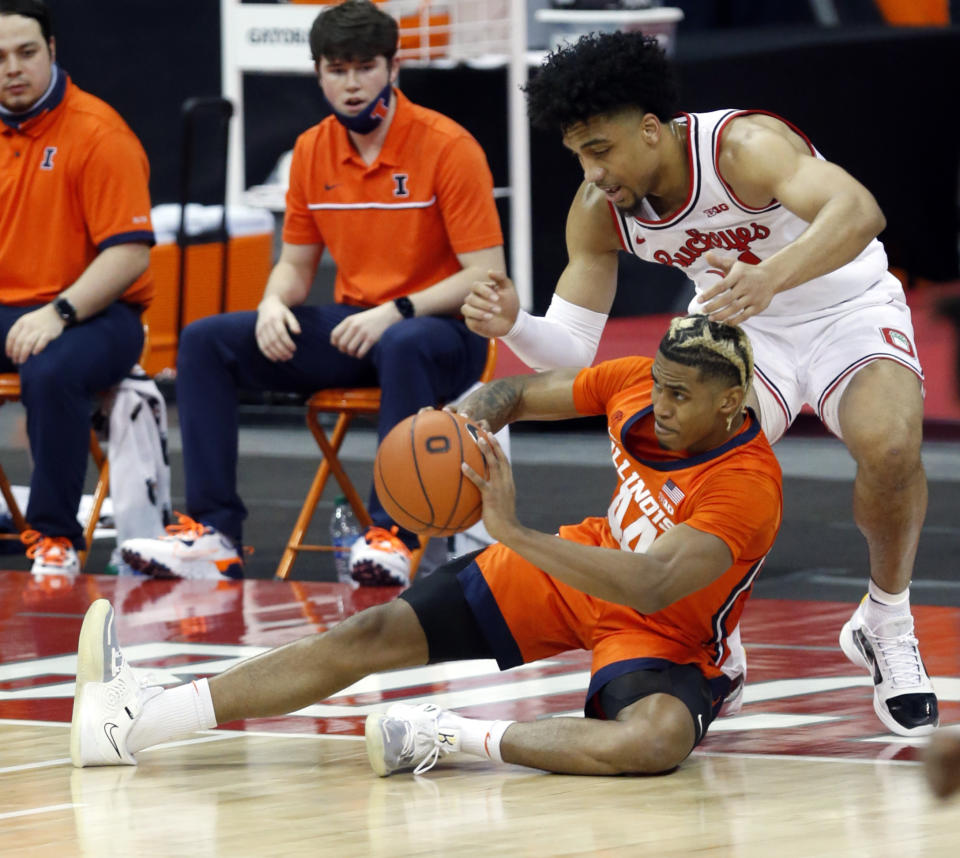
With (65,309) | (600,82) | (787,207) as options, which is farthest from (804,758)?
(65,309)

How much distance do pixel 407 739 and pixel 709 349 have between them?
3.29 feet

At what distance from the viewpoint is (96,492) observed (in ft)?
24.2

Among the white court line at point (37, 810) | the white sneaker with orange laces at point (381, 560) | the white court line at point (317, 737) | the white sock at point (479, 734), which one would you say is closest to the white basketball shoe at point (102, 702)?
the white court line at point (317, 737)

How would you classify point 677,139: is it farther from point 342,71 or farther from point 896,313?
point 342,71

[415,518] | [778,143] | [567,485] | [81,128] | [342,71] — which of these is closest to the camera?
[415,518]

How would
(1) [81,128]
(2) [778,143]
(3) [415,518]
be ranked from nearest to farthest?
(3) [415,518] → (2) [778,143] → (1) [81,128]

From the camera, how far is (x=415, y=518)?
171 inches

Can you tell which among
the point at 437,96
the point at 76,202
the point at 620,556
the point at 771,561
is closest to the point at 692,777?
the point at 620,556

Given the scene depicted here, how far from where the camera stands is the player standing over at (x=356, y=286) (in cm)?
659

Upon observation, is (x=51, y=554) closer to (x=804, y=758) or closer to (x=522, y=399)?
(x=522, y=399)

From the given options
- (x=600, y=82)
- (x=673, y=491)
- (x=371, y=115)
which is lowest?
(x=673, y=491)

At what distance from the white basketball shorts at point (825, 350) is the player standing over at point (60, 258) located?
267 cm

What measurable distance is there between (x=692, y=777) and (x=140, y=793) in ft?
3.63

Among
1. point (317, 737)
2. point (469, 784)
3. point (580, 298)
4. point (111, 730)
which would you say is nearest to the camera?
point (469, 784)
